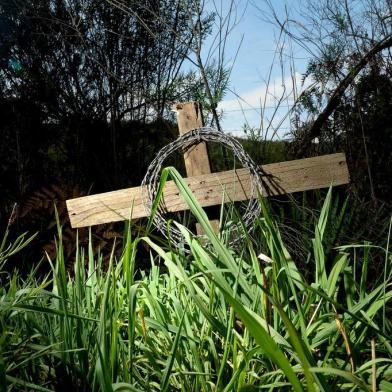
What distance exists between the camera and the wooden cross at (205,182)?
2.70 meters

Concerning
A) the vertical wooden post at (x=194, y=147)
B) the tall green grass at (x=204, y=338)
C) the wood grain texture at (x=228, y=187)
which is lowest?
the tall green grass at (x=204, y=338)

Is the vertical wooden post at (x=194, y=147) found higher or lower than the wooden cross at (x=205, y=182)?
higher

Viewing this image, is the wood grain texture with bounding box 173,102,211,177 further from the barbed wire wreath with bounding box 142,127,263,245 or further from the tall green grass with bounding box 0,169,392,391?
the tall green grass with bounding box 0,169,392,391

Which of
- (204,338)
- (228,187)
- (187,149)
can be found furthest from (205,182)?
(204,338)

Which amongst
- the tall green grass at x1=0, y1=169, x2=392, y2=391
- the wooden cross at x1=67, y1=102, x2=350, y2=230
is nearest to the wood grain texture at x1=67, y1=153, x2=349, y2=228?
the wooden cross at x1=67, y1=102, x2=350, y2=230

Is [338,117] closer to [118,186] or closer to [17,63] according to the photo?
[118,186]

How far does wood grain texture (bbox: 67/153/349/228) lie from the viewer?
8.82 feet

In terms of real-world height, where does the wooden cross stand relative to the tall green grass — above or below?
above

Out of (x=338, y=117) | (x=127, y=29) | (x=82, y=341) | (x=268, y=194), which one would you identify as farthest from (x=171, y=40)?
(x=82, y=341)

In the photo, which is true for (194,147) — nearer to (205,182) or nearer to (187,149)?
(187,149)

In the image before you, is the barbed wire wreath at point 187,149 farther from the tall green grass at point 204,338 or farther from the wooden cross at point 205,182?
the tall green grass at point 204,338

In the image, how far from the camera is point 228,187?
9.17 ft

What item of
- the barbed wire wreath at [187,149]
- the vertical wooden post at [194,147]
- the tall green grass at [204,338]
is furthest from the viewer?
the vertical wooden post at [194,147]

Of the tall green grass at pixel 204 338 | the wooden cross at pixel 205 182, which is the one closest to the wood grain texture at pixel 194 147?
the wooden cross at pixel 205 182
